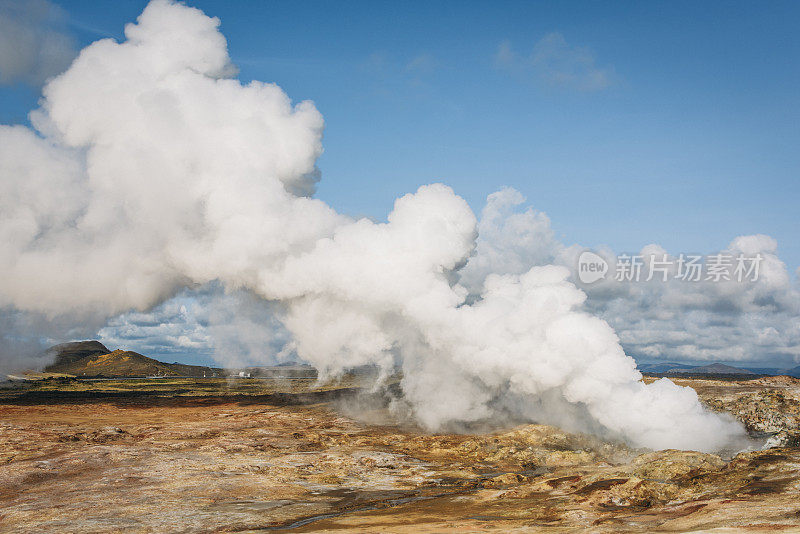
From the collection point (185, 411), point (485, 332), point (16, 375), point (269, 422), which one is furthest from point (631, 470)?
point (16, 375)

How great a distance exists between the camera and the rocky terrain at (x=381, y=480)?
20.5m

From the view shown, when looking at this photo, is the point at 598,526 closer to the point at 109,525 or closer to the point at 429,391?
the point at 109,525

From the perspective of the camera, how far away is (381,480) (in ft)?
96.9

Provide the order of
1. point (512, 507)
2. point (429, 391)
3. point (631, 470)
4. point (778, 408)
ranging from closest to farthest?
1. point (512, 507)
2. point (631, 470)
3. point (778, 408)
4. point (429, 391)

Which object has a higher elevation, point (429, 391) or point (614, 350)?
point (614, 350)

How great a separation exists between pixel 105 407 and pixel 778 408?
220 ft

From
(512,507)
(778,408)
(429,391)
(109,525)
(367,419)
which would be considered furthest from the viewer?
(367,419)

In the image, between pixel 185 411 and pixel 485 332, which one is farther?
pixel 185 411

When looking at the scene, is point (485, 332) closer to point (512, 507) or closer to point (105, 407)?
point (512, 507)

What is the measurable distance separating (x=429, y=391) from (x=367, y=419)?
788 centimetres

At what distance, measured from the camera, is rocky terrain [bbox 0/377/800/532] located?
2047 cm

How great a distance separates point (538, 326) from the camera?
129 ft

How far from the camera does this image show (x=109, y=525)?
20656mm

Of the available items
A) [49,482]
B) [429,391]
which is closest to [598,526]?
[49,482]
